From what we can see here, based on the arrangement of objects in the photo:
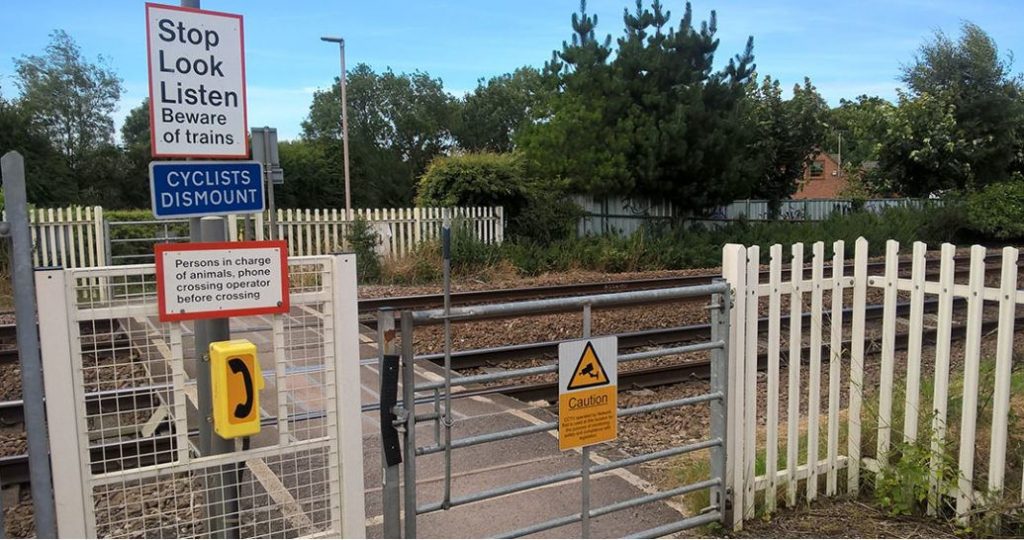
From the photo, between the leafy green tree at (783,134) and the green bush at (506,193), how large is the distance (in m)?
8.29

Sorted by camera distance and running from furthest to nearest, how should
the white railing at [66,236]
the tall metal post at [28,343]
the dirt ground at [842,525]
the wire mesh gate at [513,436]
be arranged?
the white railing at [66,236]
the dirt ground at [842,525]
the wire mesh gate at [513,436]
the tall metal post at [28,343]

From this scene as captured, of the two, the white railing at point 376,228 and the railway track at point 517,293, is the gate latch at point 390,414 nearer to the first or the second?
the railway track at point 517,293

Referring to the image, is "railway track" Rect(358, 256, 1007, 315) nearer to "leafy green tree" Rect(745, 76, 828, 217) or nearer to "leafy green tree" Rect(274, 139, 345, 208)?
"leafy green tree" Rect(745, 76, 828, 217)

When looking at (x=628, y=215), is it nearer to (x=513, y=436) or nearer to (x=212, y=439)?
(x=513, y=436)

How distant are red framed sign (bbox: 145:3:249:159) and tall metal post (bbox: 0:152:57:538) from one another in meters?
0.67

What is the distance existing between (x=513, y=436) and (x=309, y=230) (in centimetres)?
1561

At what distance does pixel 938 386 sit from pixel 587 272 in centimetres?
1419

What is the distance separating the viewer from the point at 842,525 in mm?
4508

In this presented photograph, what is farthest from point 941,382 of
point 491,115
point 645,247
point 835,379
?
point 491,115

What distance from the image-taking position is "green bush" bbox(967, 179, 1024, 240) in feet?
88.0

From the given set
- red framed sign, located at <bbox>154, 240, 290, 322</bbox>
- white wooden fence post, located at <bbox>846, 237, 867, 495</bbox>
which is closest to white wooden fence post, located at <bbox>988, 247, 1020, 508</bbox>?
white wooden fence post, located at <bbox>846, 237, 867, 495</bbox>

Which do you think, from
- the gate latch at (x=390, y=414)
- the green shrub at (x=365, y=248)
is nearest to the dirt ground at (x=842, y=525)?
the gate latch at (x=390, y=414)

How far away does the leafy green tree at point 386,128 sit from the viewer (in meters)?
49.1

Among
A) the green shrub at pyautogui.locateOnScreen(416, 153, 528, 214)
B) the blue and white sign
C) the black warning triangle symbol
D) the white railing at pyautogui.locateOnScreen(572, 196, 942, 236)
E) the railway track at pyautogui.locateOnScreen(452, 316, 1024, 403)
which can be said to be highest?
the green shrub at pyautogui.locateOnScreen(416, 153, 528, 214)
